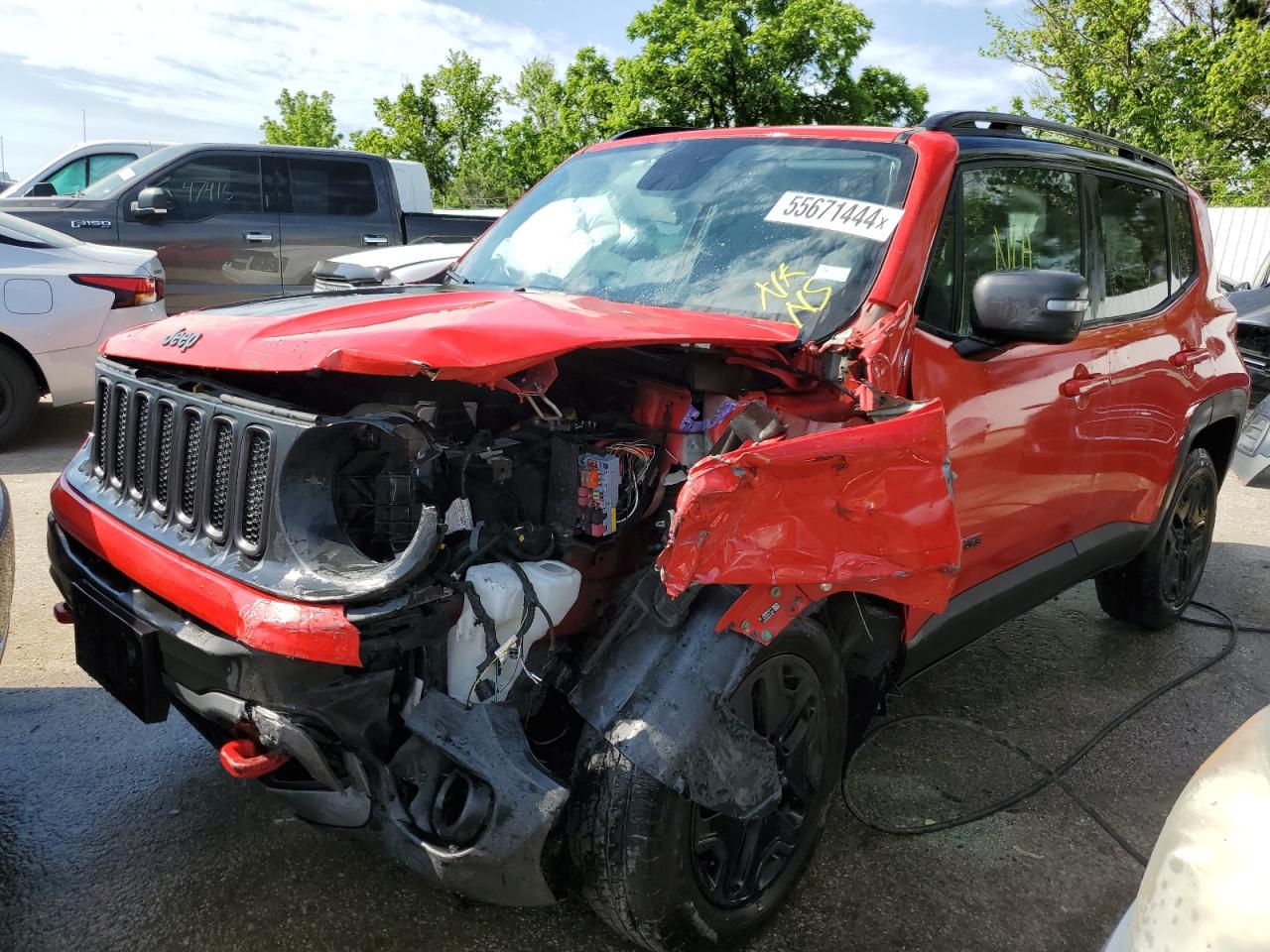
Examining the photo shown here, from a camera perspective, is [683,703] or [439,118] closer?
[683,703]

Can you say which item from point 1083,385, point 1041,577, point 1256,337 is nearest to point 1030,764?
point 1041,577

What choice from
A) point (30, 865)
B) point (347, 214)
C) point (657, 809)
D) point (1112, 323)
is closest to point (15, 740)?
point (30, 865)

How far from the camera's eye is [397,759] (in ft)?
6.62

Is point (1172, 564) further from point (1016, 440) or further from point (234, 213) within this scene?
point (234, 213)

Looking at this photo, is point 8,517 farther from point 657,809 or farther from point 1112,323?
point 1112,323

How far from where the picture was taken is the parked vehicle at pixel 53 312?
6398mm

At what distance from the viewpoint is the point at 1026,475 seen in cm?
303

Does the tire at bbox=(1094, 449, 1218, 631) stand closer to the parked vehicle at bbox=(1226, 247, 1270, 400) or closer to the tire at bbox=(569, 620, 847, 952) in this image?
the tire at bbox=(569, 620, 847, 952)

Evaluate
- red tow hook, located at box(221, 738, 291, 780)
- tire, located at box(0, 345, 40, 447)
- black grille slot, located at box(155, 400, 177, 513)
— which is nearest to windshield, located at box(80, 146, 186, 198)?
tire, located at box(0, 345, 40, 447)

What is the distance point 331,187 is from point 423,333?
7.99m

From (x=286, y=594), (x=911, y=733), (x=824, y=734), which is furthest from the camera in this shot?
(x=911, y=733)

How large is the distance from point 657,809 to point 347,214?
330 inches

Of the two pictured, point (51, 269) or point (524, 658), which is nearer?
point (524, 658)

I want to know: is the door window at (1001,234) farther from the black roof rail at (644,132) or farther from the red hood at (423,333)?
the black roof rail at (644,132)
